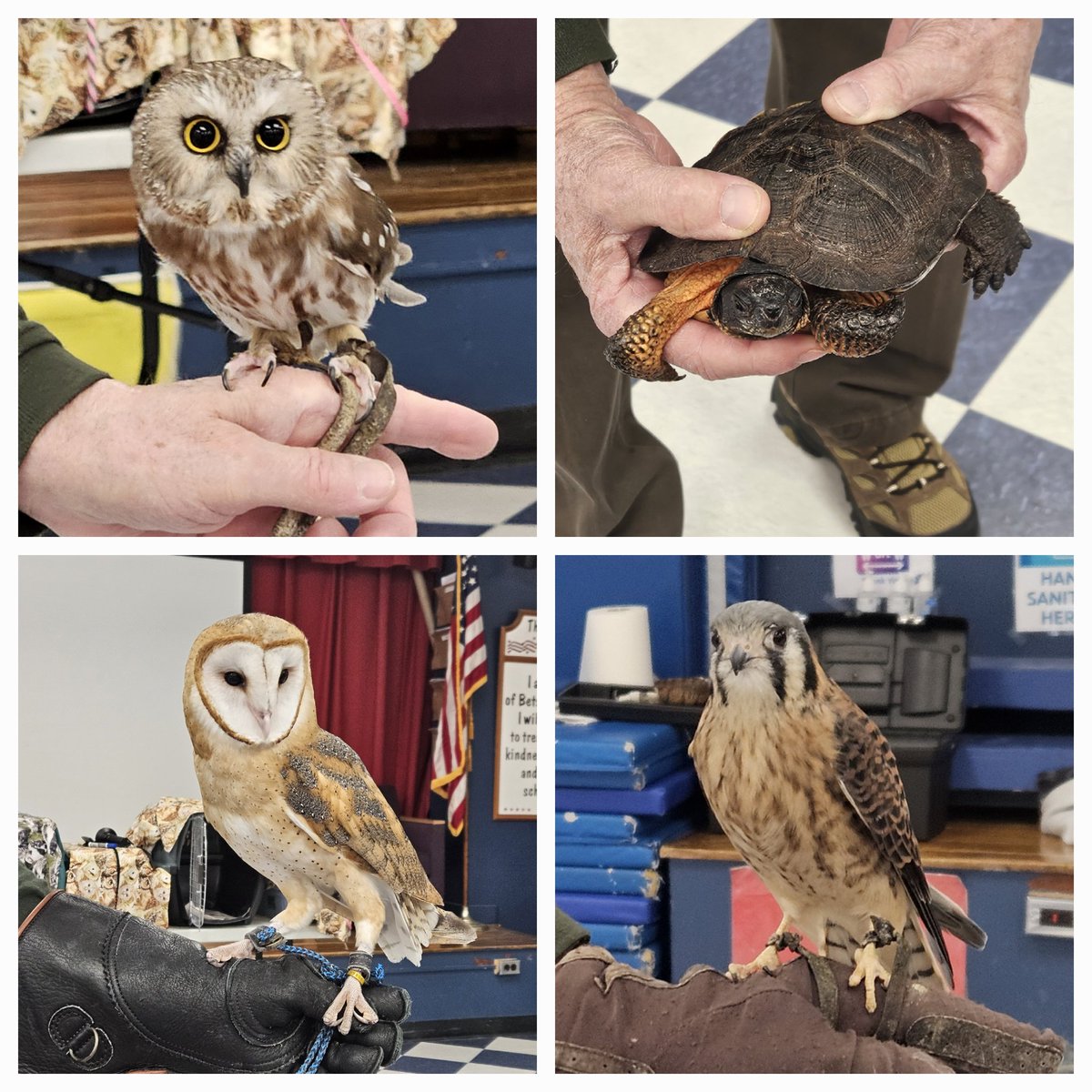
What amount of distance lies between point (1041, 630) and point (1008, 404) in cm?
54

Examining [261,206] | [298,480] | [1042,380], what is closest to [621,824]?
[298,480]

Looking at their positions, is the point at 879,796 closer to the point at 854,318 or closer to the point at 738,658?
the point at 738,658

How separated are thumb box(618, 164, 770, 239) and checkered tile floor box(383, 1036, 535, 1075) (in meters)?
0.84

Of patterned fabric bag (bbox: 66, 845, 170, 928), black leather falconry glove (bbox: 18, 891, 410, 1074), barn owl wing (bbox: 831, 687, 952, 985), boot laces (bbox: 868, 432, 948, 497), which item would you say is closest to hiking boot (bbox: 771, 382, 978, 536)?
boot laces (bbox: 868, 432, 948, 497)

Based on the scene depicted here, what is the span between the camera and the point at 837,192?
3.42 feet

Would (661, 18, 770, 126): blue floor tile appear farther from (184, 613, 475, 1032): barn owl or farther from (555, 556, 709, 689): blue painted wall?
(184, 613, 475, 1032): barn owl

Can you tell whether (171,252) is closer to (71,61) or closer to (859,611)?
(71,61)

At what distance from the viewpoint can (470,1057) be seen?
119 centimetres

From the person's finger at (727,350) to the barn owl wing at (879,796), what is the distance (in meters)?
0.34

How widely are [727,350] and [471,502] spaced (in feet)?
0.99

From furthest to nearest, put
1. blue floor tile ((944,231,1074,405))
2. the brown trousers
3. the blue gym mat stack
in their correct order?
blue floor tile ((944,231,1074,405))
the brown trousers
the blue gym mat stack

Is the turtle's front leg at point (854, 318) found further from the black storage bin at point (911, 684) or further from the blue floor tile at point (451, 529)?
the blue floor tile at point (451, 529)

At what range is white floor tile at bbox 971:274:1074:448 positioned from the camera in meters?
1.61

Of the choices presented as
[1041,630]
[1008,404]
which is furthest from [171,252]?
[1008,404]
